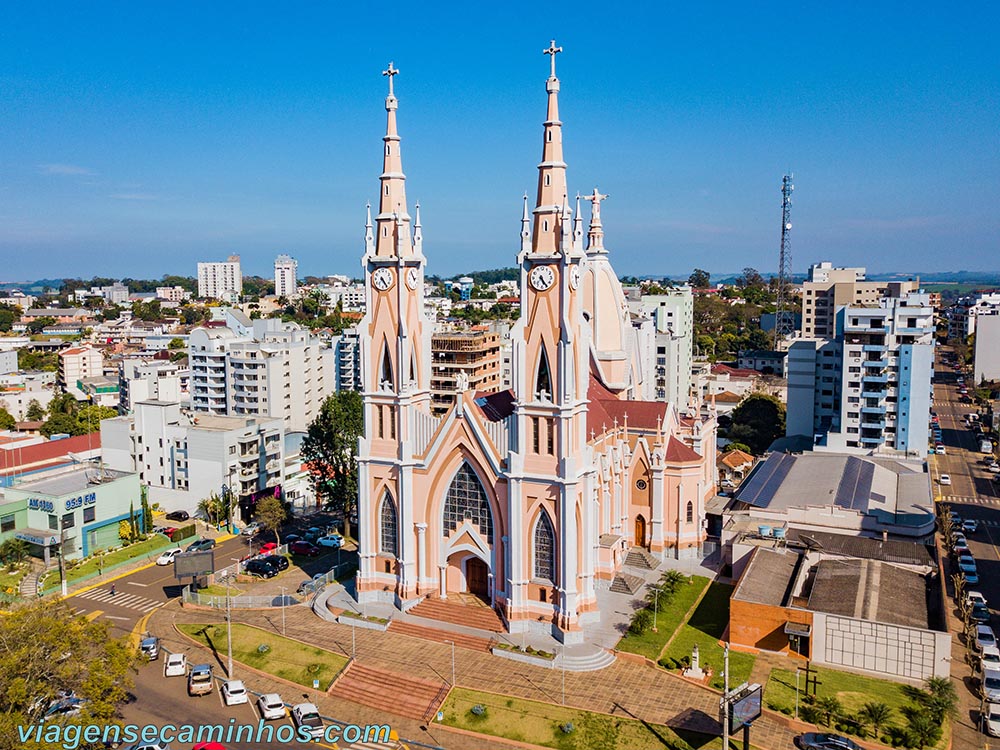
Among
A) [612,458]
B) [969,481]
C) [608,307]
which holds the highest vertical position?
[608,307]

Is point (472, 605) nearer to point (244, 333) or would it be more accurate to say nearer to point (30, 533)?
point (30, 533)

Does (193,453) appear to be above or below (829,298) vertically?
below

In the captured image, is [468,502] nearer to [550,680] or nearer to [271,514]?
[550,680]

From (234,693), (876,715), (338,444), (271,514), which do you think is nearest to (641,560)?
(876,715)

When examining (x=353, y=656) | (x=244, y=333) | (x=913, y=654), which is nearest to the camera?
(x=913, y=654)

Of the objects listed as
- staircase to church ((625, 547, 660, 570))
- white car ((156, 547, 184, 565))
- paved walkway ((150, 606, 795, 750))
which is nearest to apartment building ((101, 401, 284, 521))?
white car ((156, 547, 184, 565))

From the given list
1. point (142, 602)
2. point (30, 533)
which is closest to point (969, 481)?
point (142, 602)
